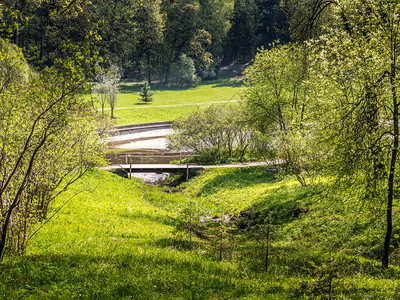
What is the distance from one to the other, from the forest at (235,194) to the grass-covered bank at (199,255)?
0.17 ft

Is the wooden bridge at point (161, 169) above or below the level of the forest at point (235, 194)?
below

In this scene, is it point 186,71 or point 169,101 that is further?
point 186,71

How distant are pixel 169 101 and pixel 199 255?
68.3 m

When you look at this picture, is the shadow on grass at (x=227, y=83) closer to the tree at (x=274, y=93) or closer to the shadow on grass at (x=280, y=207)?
the tree at (x=274, y=93)

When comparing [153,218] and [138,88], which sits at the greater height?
[138,88]

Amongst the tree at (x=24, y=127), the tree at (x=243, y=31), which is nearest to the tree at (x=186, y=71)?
the tree at (x=243, y=31)

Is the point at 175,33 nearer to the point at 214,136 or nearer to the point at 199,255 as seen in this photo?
the point at 214,136

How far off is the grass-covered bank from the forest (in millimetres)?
51

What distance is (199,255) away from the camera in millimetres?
9789

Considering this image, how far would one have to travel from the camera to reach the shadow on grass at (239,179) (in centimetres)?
2389

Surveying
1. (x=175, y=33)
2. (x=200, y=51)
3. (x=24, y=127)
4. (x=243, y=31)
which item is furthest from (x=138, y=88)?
(x=24, y=127)

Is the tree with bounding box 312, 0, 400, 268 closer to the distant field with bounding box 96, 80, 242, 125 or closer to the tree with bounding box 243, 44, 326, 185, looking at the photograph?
the tree with bounding box 243, 44, 326, 185

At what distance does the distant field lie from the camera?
207 feet

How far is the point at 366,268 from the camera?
9.40 metres
